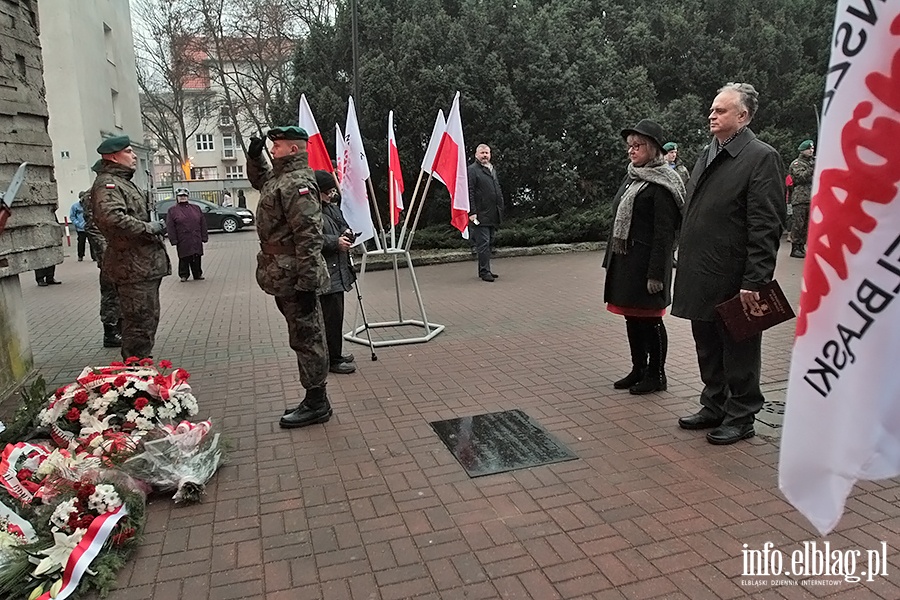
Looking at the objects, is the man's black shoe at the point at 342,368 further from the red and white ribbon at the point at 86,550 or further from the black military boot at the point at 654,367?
the red and white ribbon at the point at 86,550

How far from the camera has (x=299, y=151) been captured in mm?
4480

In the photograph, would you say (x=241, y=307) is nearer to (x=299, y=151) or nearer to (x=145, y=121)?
(x=299, y=151)

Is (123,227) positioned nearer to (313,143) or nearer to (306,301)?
(306,301)

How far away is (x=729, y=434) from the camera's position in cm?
414

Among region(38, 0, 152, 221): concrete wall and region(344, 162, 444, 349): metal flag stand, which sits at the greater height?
region(38, 0, 152, 221): concrete wall

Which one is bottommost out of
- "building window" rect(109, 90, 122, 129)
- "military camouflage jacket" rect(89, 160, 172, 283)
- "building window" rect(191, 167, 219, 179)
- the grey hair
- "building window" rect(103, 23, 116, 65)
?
"military camouflage jacket" rect(89, 160, 172, 283)

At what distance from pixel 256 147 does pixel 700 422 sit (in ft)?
11.6

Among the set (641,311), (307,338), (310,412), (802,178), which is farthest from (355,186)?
(802,178)

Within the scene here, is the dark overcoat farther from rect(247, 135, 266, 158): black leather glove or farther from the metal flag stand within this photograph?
rect(247, 135, 266, 158): black leather glove

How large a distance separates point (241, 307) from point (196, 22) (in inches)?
1149

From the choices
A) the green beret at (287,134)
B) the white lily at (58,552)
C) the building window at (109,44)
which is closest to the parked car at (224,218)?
the building window at (109,44)

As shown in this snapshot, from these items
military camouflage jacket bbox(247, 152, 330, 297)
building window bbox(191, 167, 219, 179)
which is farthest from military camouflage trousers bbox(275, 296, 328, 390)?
building window bbox(191, 167, 219, 179)

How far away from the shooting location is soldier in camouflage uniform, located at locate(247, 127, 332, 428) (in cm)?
429

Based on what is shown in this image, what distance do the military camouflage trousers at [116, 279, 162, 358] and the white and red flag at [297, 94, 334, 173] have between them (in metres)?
2.16
